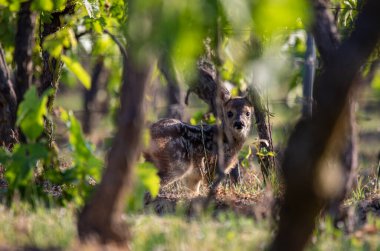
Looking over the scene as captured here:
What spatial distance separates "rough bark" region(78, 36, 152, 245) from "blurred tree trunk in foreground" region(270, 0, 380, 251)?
3.46ft

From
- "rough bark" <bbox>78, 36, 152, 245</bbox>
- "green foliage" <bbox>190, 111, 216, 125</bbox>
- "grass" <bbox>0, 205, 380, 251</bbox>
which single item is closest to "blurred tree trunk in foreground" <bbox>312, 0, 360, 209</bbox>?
"grass" <bbox>0, 205, 380, 251</bbox>

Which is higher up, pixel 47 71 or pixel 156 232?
pixel 47 71

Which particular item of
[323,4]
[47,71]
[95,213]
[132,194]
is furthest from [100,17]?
[95,213]

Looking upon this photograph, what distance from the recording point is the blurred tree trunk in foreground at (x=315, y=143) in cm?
530

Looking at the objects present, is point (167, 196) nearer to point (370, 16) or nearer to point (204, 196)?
point (204, 196)

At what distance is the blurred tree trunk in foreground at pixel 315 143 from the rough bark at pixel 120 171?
1053mm

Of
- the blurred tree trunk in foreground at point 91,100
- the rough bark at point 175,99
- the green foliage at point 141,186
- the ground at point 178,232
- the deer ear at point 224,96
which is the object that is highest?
the green foliage at point 141,186

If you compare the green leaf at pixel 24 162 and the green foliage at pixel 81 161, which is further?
the green leaf at pixel 24 162

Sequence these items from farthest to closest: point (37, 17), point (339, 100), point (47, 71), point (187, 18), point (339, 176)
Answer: point (47, 71) < point (37, 17) < point (339, 176) < point (339, 100) < point (187, 18)

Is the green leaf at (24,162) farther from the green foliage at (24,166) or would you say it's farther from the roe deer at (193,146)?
the roe deer at (193,146)

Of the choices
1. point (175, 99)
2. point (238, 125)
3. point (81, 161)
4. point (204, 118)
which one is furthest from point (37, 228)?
point (175, 99)

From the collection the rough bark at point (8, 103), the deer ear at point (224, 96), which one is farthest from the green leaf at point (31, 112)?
the deer ear at point (224, 96)

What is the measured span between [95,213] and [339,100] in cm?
186

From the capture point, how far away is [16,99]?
11227mm
